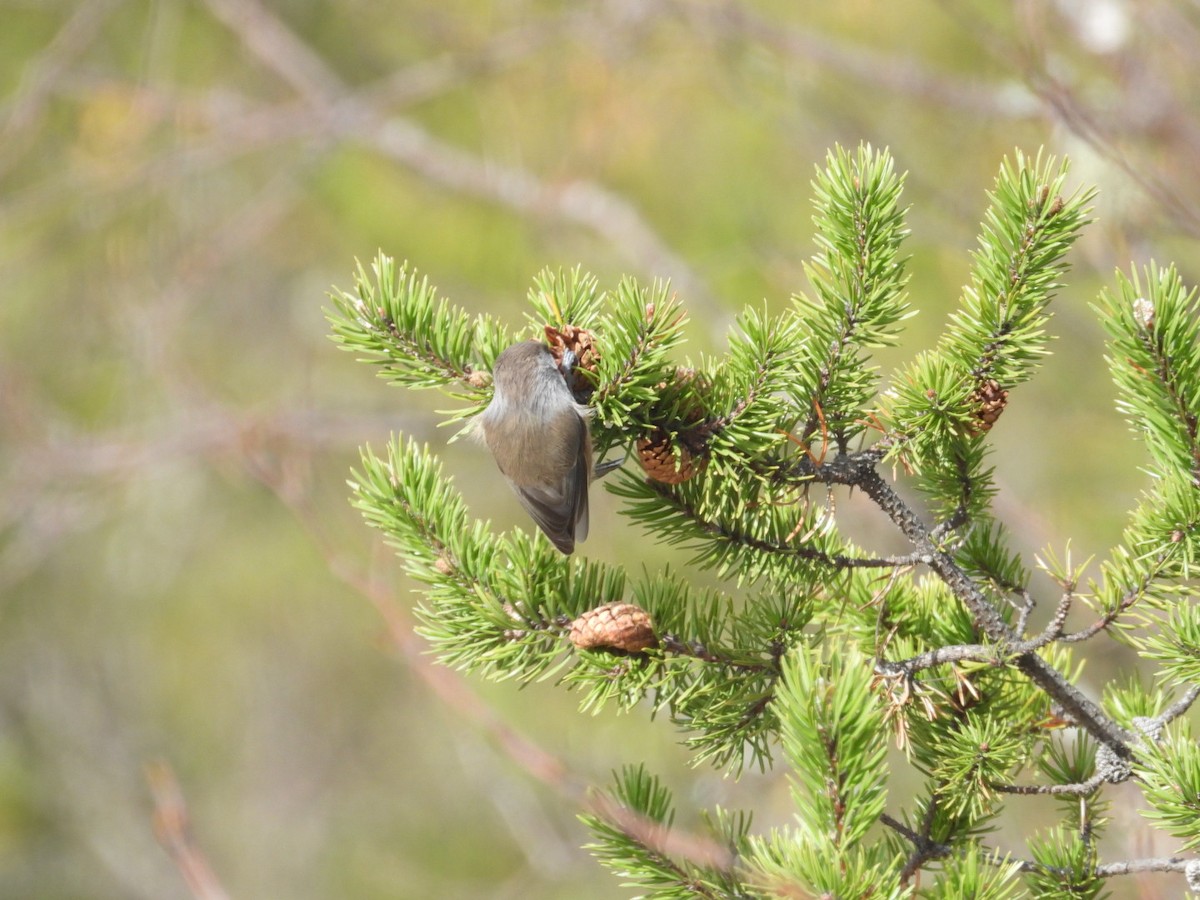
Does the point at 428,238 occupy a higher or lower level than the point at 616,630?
higher

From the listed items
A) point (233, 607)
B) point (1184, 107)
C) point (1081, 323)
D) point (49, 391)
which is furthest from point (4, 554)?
point (1184, 107)

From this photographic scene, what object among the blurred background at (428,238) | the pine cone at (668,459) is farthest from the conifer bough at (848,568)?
the blurred background at (428,238)

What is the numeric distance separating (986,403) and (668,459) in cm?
33

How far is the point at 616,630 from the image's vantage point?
3.52ft

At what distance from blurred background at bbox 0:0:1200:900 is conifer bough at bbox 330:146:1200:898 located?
0.65m

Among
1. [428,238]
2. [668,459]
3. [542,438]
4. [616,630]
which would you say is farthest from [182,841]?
[428,238]

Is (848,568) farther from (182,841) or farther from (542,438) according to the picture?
(182,841)

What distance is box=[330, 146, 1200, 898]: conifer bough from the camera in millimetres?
925

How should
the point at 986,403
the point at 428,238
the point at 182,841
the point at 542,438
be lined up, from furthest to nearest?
the point at 428,238
the point at 182,841
the point at 542,438
the point at 986,403

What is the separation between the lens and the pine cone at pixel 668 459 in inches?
44.2

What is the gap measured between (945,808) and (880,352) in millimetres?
3945

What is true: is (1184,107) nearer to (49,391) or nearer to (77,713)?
(49,391)

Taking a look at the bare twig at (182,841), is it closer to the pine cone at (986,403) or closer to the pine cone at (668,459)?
the pine cone at (668,459)

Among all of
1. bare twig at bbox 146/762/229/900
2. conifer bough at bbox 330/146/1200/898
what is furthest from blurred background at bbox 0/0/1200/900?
conifer bough at bbox 330/146/1200/898
